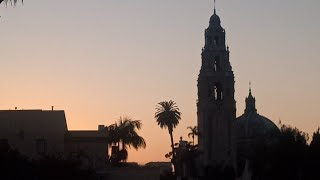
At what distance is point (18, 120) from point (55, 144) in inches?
134

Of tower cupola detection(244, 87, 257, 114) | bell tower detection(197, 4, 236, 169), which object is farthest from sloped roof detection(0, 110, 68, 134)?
tower cupola detection(244, 87, 257, 114)

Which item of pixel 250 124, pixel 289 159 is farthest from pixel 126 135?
pixel 250 124

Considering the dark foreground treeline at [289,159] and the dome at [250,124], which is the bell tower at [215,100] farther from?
the dark foreground treeline at [289,159]

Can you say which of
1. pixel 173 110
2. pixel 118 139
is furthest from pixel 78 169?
pixel 173 110

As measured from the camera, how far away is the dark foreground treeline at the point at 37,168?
164ft

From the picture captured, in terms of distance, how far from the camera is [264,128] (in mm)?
134000

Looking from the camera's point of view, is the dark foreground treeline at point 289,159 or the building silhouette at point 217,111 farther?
the building silhouette at point 217,111

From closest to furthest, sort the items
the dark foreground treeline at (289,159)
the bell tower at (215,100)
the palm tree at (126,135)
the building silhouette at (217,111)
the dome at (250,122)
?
the dark foreground treeline at (289,159) < the palm tree at (126,135) < the building silhouette at (217,111) < the bell tower at (215,100) < the dome at (250,122)

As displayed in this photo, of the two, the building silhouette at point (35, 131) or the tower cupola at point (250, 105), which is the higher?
the tower cupola at point (250, 105)

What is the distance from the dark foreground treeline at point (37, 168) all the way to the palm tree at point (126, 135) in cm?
3046

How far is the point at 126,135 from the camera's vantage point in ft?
319

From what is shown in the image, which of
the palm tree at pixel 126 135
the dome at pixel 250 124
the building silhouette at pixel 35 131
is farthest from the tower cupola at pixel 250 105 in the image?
the building silhouette at pixel 35 131

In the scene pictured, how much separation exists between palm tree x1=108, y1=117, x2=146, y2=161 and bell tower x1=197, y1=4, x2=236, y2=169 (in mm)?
26694

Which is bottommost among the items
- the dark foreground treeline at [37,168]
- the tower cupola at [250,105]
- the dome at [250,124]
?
the dark foreground treeline at [37,168]
